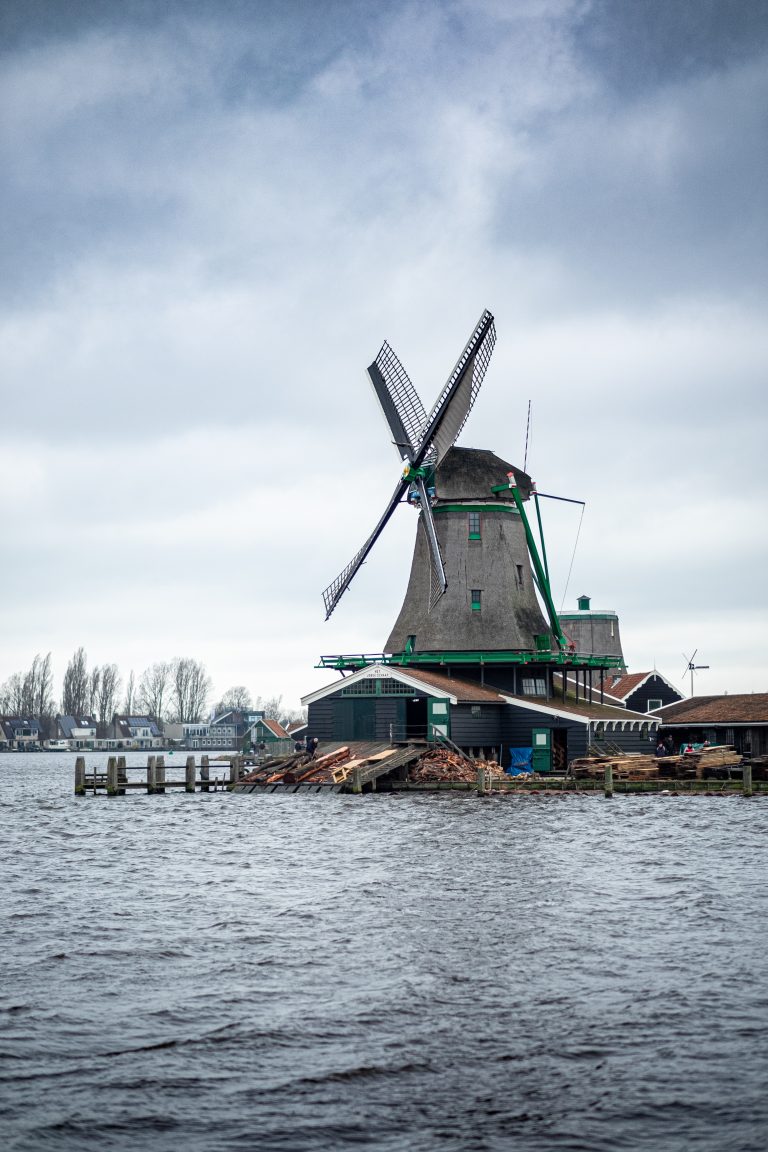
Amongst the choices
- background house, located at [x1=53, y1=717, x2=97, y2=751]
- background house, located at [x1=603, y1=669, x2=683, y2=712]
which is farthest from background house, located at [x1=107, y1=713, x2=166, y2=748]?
background house, located at [x1=603, y1=669, x2=683, y2=712]

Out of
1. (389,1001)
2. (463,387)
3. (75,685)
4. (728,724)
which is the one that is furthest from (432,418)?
(75,685)

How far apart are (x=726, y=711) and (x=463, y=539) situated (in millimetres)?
16298

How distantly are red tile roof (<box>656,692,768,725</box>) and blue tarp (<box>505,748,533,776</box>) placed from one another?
38.7 feet

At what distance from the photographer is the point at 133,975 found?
15.6 meters

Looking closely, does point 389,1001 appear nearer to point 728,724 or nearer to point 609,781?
point 609,781

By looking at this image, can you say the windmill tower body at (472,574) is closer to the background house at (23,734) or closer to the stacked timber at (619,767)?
the stacked timber at (619,767)

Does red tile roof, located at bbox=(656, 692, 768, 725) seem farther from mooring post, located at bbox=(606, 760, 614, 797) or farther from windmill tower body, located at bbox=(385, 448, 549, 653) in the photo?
mooring post, located at bbox=(606, 760, 614, 797)

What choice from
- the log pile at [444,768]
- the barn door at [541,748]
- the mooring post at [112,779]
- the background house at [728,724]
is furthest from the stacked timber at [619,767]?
the mooring post at [112,779]

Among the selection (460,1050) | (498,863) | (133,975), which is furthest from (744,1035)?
(498,863)

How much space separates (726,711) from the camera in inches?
2461

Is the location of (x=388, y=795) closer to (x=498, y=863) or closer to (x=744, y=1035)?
(x=498, y=863)

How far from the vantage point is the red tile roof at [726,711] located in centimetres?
6075

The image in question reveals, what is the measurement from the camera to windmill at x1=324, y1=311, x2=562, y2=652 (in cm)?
5797

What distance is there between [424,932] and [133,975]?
443 centimetres
